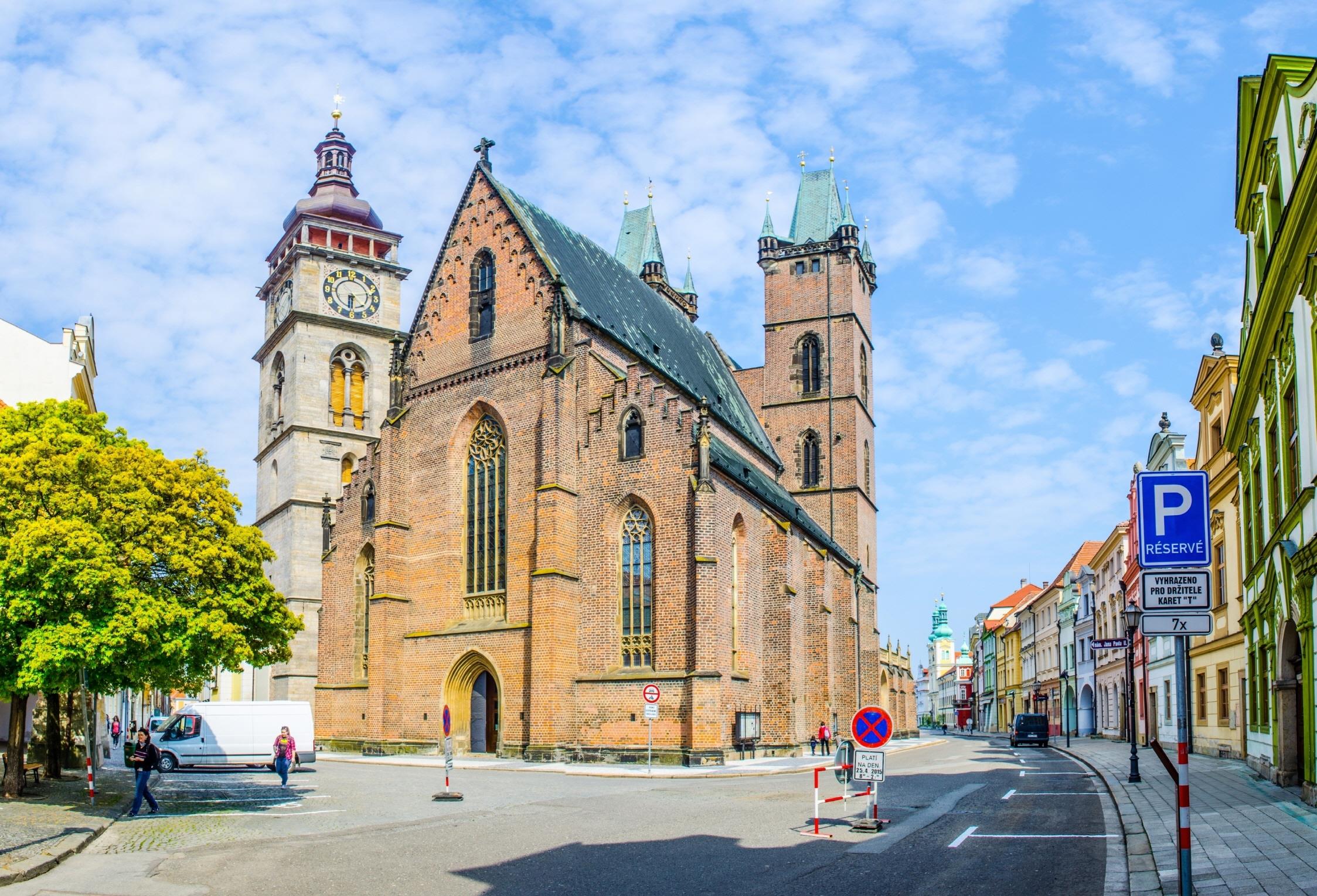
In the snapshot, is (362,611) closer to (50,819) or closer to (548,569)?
(548,569)

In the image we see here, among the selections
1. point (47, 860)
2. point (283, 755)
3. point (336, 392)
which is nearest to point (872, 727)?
point (47, 860)

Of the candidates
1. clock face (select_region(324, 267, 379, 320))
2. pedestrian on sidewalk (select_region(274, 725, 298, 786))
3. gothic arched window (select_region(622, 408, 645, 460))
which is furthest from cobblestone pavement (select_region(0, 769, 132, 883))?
clock face (select_region(324, 267, 379, 320))

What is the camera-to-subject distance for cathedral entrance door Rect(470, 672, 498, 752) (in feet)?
121

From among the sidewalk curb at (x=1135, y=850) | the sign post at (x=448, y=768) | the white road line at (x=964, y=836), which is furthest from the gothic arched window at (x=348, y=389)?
the white road line at (x=964, y=836)

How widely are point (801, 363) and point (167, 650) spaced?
143 feet

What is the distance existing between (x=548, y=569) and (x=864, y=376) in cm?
3091

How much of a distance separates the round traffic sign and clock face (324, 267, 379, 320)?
47263 mm

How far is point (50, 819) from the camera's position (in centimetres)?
1877

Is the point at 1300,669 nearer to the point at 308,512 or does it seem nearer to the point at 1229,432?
the point at 1229,432

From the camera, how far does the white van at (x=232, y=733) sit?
3306 centimetres

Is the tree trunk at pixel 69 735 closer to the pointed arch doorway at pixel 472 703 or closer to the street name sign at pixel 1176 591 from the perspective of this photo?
the pointed arch doorway at pixel 472 703

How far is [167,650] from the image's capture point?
19.6 meters

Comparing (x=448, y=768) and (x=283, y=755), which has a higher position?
(x=448, y=768)

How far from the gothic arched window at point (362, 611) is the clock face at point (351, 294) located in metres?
21.0
